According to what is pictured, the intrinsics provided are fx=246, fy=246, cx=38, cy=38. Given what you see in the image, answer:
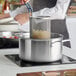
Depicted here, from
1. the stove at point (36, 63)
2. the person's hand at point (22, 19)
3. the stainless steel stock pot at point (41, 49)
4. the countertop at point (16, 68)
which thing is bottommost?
the person's hand at point (22, 19)

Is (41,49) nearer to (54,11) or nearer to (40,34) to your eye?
(40,34)

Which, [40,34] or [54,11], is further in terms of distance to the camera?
[54,11]

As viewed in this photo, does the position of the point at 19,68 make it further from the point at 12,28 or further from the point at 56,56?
the point at 12,28

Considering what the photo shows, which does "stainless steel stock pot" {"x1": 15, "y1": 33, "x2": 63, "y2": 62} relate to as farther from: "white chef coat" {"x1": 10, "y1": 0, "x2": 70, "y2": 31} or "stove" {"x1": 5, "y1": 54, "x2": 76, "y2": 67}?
"white chef coat" {"x1": 10, "y1": 0, "x2": 70, "y2": 31}

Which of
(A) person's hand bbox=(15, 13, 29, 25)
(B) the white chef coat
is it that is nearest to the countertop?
(A) person's hand bbox=(15, 13, 29, 25)

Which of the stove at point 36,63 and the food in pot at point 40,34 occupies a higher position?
the food in pot at point 40,34

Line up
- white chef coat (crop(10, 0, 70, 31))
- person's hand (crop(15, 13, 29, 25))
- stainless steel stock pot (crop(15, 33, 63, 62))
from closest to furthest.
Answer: stainless steel stock pot (crop(15, 33, 63, 62))
person's hand (crop(15, 13, 29, 25))
white chef coat (crop(10, 0, 70, 31))

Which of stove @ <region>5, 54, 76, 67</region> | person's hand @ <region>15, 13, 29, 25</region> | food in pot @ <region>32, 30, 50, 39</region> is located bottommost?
person's hand @ <region>15, 13, 29, 25</region>

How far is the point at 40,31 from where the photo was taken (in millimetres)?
977

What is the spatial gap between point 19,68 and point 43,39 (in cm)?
16

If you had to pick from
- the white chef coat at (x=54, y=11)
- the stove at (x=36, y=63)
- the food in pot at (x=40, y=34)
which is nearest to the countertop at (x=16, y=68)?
the stove at (x=36, y=63)

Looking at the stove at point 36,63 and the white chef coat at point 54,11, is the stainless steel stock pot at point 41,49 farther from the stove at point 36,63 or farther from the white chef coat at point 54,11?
the white chef coat at point 54,11

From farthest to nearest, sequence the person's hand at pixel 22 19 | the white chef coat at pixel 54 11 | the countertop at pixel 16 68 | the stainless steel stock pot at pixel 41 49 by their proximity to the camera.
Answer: the white chef coat at pixel 54 11 < the person's hand at pixel 22 19 < the stainless steel stock pot at pixel 41 49 < the countertop at pixel 16 68

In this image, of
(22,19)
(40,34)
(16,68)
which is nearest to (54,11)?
(22,19)
